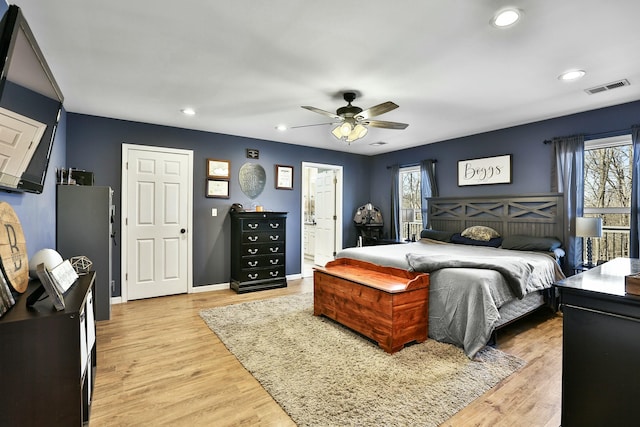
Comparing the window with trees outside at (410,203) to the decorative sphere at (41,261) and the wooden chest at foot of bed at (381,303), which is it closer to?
the wooden chest at foot of bed at (381,303)

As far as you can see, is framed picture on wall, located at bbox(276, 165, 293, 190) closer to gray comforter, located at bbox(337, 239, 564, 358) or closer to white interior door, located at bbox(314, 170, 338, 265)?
white interior door, located at bbox(314, 170, 338, 265)

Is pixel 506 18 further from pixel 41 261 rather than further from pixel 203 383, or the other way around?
pixel 41 261

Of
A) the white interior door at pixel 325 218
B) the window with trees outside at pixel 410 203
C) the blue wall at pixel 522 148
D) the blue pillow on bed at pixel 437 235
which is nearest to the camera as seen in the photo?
the blue wall at pixel 522 148

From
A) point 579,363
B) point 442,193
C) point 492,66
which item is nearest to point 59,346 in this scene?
point 579,363

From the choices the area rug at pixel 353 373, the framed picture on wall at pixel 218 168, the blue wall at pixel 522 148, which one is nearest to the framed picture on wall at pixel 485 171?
the blue wall at pixel 522 148

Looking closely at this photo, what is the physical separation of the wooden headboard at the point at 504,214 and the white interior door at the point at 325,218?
1943 millimetres

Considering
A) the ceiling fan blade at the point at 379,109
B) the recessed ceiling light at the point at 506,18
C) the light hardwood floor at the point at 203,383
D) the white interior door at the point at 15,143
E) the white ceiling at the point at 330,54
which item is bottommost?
the light hardwood floor at the point at 203,383

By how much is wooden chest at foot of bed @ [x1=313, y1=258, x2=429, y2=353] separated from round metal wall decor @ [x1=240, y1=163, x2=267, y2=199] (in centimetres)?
234

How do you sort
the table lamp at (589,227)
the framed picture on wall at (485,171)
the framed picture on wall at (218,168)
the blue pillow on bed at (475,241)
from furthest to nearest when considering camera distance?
the framed picture on wall at (218,168) < the framed picture on wall at (485,171) < the blue pillow on bed at (475,241) < the table lamp at (589,227)

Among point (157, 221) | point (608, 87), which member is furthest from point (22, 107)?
point (608, 87)

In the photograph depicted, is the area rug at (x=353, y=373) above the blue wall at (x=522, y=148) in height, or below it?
below

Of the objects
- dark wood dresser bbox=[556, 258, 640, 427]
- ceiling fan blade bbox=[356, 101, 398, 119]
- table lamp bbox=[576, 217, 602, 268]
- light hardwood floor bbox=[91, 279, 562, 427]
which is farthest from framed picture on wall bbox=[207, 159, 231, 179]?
table lamp bbox=[576, 217, 602, 268]

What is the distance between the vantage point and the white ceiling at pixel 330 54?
1.94 meters

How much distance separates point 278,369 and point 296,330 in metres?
0.78
